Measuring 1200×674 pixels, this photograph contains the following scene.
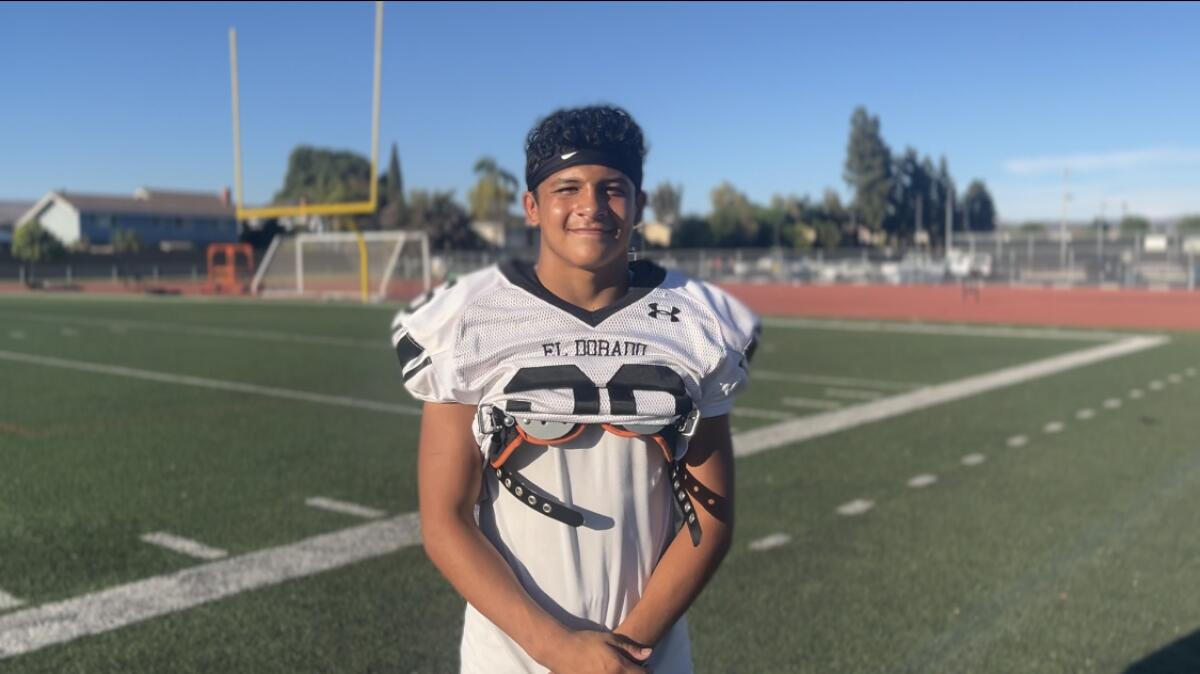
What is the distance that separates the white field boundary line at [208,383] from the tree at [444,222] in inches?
1641

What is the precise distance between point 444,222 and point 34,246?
1988 centimetres

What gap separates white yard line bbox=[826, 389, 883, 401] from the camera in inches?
369

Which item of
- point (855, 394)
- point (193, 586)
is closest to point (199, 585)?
point (193, 586)

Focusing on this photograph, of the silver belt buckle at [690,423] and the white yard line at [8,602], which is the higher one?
the silver belt buckle at [690,423]

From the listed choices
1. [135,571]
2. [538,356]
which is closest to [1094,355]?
[135,571]

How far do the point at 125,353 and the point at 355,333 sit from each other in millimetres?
4265

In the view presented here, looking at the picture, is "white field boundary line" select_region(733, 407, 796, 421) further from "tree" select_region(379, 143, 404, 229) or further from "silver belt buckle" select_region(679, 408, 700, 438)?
"tree" select_region(379, 143, 404, 229)

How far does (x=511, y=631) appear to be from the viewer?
1.57 metres

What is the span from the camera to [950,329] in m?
17.4

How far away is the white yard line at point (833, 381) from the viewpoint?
1016 cm

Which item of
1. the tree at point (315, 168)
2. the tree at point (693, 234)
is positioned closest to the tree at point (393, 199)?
the tree at point (693, 234)

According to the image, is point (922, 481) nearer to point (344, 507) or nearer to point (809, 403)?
point (809, 403)

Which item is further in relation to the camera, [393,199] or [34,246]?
[393,199]

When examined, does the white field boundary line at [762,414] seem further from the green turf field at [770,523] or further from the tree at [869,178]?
the tree at [869,178]
